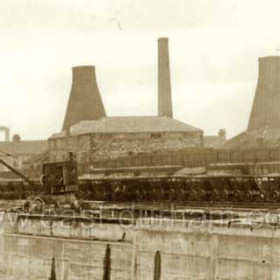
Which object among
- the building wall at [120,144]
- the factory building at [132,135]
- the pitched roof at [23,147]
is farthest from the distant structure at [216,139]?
the building wall at [120,144]

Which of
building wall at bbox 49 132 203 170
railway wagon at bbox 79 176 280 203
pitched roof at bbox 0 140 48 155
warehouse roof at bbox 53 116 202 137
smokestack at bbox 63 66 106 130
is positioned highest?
Answer: smokestack at bbox 63 66 106 130

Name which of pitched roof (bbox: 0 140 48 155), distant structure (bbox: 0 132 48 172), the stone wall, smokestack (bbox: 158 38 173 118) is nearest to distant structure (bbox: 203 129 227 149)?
distant structure (bbox: 0 132 48 172)

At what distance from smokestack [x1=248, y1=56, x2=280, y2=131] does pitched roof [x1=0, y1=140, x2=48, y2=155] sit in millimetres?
39975

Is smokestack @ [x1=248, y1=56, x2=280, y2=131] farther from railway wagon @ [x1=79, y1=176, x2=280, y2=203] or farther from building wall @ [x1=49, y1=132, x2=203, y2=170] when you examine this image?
railway wagon @ [x1=79, y1=176, x2=280, y2=203]

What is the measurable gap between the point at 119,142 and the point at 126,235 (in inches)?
1385

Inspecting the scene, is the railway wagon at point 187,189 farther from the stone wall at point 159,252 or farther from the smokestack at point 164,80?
the smokestack at point 164,80

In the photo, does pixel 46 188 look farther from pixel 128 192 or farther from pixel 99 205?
pixel 128 192

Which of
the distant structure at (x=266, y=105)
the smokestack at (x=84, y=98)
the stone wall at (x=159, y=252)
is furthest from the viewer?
the smokestack at (x=84, y=98)

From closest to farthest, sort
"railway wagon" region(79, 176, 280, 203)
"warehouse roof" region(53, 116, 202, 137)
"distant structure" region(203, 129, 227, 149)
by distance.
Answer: "railway wagon" region(79, 176, 280, 203)
"warehouse roof" region(53, 116, 202, 137)
"distant structure" region(203, 129, 227, 149)

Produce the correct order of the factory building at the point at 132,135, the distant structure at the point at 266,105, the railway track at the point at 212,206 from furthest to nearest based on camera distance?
the distant structure at the point at 266,105 < the factory building at the point at 132,135 < the railway track at the point at 212,206

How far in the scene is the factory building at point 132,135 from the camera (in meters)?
55.8

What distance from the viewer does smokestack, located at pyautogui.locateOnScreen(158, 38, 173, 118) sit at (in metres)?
57.7

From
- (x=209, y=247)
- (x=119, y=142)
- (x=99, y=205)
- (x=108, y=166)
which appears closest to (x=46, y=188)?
(x=99, y=205)

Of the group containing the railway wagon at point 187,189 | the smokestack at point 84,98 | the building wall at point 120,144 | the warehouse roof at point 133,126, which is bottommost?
the railway wagon at point 187,189
